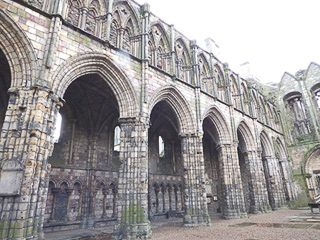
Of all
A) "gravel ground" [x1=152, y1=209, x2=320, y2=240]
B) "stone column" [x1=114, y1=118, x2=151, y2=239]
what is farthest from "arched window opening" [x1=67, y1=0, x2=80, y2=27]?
"gravel ground" [x1=152, y1=209, x2=320, y2=240]

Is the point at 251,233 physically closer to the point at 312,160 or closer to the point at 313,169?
the point at 313,169

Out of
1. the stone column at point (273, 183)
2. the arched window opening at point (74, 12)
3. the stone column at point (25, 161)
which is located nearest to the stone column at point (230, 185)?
the stone column at point (273, 183)

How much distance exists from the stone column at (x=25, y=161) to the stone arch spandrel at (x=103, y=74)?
3.50ft

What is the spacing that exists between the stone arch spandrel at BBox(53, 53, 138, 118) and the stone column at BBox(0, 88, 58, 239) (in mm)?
1066

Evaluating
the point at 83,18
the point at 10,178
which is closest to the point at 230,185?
the point at 10,178

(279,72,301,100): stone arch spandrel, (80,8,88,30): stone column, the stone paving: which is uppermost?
(279,72,301,100): stone arch spandrel

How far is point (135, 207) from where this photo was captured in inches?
314

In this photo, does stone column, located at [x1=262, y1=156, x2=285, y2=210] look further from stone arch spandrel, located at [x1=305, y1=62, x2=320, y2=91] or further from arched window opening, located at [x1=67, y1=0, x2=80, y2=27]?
arched window opening, located at [x1=67, y1=0, x2=80, y2=27]

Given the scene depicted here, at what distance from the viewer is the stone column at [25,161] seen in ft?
17.5

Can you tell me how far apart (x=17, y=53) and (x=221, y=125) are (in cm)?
1171

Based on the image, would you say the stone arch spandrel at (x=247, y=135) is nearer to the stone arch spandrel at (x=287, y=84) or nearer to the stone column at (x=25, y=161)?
the stone arch spandrel at (x=287, y=84)

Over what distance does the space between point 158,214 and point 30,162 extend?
10.7 m

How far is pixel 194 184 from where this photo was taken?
420 inches

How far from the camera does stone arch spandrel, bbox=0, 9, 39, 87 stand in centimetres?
636
